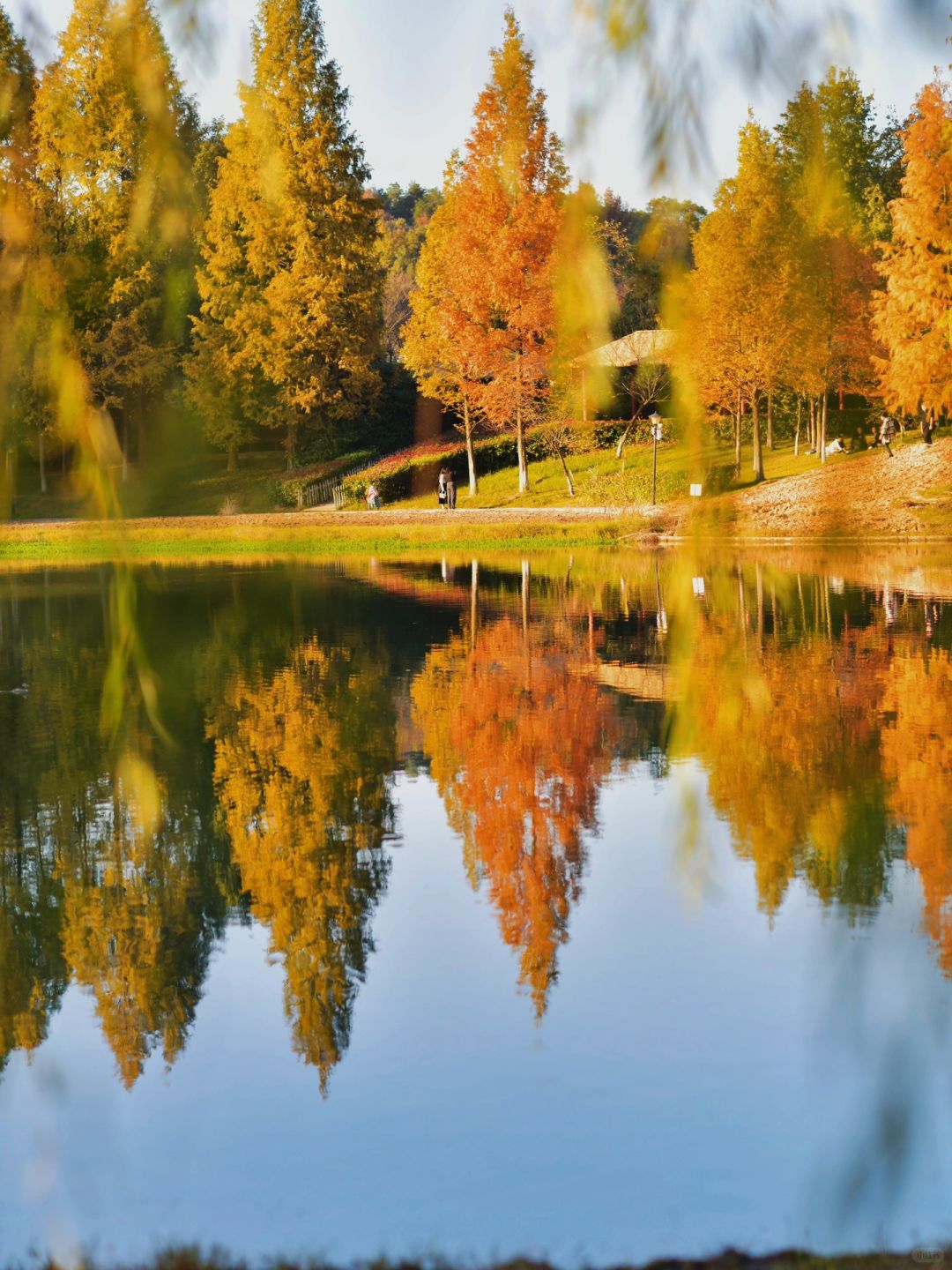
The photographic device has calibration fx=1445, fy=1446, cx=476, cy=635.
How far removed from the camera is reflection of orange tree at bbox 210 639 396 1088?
6430 mm

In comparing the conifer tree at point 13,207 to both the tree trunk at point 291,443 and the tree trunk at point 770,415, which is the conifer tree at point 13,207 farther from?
the tree trunk at point 291,443

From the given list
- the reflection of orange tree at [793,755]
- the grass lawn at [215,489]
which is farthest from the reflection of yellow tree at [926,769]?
the grass lawn at [215,489]

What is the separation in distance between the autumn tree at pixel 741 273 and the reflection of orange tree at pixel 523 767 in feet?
10.3

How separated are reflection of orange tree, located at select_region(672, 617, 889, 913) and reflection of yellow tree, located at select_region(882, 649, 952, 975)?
161 millimetres

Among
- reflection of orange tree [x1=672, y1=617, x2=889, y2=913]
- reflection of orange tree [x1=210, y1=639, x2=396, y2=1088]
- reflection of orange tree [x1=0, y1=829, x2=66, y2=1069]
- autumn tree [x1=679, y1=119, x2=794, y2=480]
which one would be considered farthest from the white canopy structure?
reflection of orange tree [x1=672, y1=617, x2=889, y2=913]

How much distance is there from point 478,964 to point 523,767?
13.1ft

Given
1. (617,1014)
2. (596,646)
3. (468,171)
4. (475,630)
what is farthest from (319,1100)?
(475,630)

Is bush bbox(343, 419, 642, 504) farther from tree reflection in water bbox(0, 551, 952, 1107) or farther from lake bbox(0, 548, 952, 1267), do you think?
lake bbox(0, 548, 952, 1267)

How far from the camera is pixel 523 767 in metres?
10.5

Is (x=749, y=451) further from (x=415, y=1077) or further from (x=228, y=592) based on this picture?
(x=228, y=592)

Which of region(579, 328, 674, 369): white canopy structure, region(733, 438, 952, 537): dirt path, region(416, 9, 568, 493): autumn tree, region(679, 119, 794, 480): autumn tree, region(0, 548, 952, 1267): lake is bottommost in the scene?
region(0, 548, 952, 1267): lake

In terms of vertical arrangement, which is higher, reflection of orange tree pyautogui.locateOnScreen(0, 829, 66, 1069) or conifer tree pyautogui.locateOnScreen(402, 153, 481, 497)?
conifer tree pyautogui.locateOnScreen(402, 153, 481, 497)

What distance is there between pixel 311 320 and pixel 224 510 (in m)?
7.03

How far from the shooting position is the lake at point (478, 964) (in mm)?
4273
